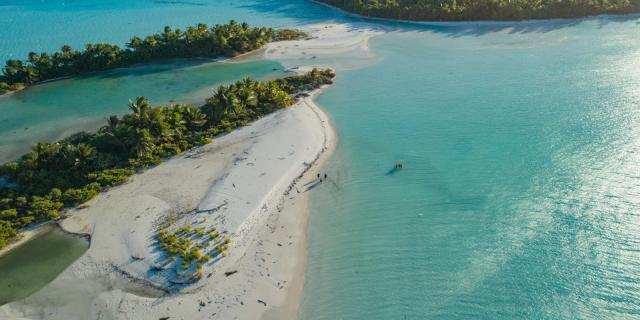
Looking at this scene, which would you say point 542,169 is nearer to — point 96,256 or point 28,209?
point 96,256

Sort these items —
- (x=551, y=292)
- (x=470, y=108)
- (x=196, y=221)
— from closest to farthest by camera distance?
(x=551, y=292), (x=196, y=221), (x=470, y=108)

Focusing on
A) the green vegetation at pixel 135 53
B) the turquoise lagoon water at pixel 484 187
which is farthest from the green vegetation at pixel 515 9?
the green vegetation at pixel 135 53

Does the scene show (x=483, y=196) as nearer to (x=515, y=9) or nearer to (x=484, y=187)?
(x=484, y=187)

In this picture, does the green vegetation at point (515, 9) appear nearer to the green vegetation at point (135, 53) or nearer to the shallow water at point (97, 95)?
the green vegetation at point (135, 53)

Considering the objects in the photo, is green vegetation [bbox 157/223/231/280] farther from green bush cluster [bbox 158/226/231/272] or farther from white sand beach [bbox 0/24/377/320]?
white sand beach [bbox 0/24/377/320]

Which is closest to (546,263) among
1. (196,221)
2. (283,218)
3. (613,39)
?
(283,218)

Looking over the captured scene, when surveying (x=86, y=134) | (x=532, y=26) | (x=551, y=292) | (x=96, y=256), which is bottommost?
(x=551, y=292)
